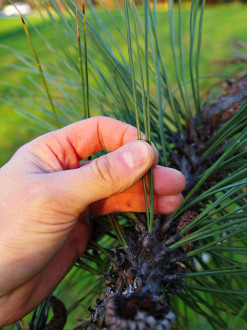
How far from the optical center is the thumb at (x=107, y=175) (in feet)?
1.37

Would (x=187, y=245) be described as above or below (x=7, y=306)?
above

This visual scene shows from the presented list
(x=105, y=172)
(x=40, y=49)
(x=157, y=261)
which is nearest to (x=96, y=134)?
(x=105, y=172)

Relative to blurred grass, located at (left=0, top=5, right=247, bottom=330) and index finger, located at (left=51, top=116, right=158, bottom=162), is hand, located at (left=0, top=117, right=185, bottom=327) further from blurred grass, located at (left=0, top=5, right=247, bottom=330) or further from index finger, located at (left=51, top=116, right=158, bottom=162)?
blurred grass, located at (left=0, top=5, right=247, bottom=330)

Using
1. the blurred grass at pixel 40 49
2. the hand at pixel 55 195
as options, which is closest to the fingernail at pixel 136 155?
the hand at pixel 55 195

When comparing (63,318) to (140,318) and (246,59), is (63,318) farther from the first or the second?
(246,59)

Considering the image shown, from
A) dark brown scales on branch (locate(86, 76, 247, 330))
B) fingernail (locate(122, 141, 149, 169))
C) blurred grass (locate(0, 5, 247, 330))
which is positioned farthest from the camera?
blurred grass (locate(0, 5, 247, 330))

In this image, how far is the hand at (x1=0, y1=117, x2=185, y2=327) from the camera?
42 centimetres

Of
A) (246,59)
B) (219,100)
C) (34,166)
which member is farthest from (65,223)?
(246,59)

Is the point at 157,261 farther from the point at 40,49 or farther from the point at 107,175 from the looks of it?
the point at 40,49

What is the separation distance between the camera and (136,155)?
417 mm

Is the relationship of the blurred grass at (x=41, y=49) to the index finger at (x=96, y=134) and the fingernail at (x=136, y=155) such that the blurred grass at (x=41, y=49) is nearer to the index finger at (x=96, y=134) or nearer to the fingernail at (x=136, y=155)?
the index finger at (x=96, y=134)

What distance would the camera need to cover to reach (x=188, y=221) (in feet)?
1.35

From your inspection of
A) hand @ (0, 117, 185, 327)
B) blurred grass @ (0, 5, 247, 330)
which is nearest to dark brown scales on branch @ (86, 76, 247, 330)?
hand @ (0, 117, 185, 327)

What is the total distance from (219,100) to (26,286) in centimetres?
42
